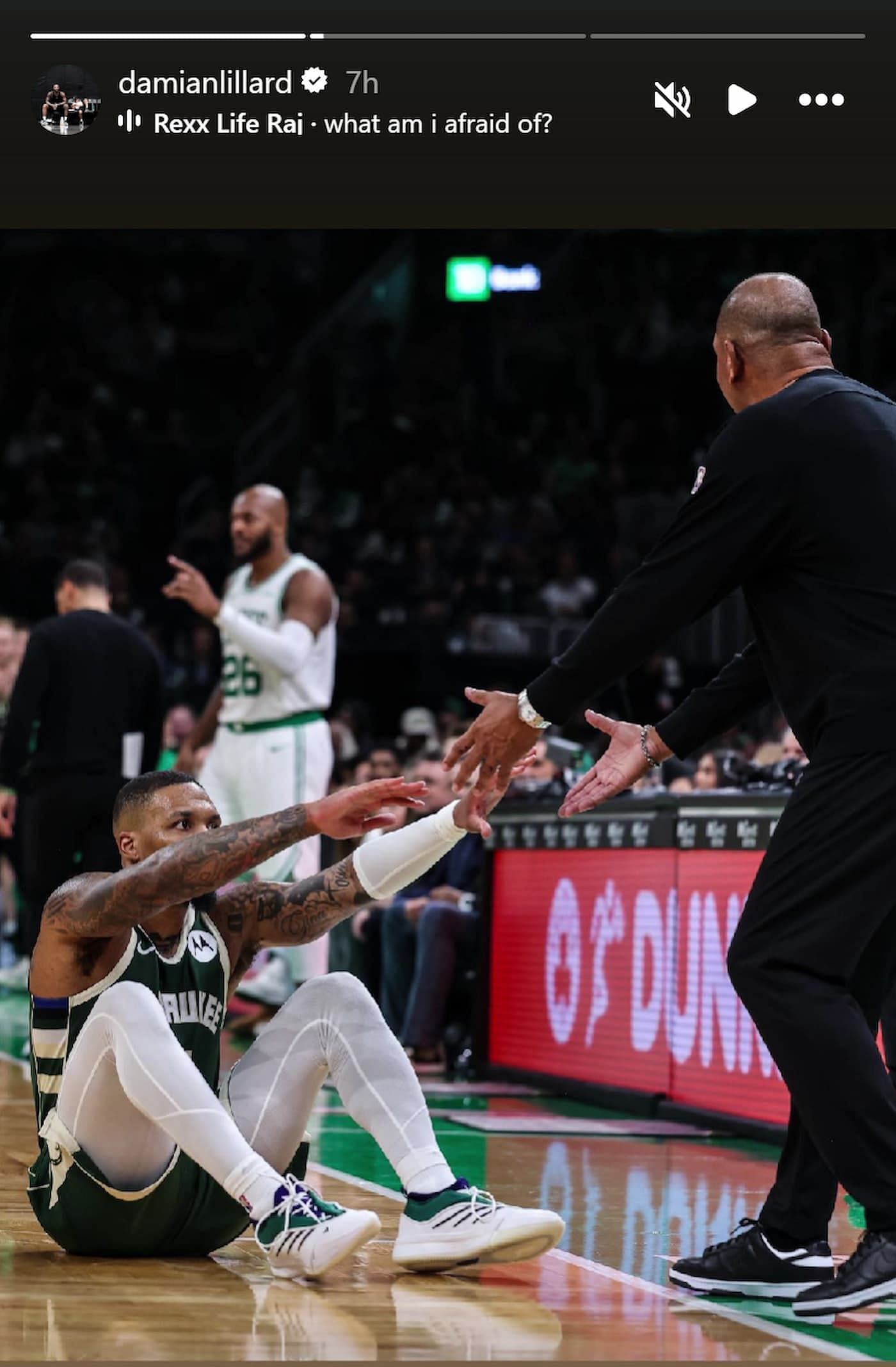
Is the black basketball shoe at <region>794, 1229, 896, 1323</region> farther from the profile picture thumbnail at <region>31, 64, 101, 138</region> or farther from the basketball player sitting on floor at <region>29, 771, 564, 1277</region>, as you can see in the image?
the profile picture thumbnail at <region>31, 64, 101, 138</region>

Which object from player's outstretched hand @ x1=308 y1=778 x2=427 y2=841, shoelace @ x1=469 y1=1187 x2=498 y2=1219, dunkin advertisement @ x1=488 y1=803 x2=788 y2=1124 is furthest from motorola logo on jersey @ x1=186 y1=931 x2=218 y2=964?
dunkin advertisement @ x1=488 y1=803 x2=788 y2=1124

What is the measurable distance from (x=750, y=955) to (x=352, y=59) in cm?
208

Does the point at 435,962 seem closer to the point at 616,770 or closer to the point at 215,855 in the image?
the point at 616,770

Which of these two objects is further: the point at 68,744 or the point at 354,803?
the point at 68,744

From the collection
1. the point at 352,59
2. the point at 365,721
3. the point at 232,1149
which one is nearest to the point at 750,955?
the point at 232,1149

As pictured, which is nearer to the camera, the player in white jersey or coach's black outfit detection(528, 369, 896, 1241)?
coach's black outfit detection(528, 369, 896, 1241)

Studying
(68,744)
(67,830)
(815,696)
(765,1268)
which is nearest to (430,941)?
(67,830)

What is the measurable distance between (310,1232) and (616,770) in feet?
3.77

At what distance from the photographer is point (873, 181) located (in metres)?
4.37

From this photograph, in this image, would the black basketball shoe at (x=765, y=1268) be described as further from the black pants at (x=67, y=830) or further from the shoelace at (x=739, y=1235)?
the black pants at (x=67, y=830)

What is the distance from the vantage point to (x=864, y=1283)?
373cm

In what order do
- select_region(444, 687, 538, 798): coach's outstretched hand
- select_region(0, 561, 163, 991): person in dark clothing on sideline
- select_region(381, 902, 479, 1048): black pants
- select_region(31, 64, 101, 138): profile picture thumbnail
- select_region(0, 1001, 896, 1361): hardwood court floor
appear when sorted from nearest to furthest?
select_region(0, 1001, 896, 1361): hardwood court floor, select_region(444, 687, 538, 798): coach's outstretched hand, select_region(31, 64, 101, 138): profile picture thumbnail, select_region(0, 561, 163, 991): person in dark clothing on sideline, select_region(381, 902, 479, 1048): black pants

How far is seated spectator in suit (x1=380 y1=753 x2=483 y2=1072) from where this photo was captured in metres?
8.98

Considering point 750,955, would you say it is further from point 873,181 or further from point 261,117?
point 261,117
